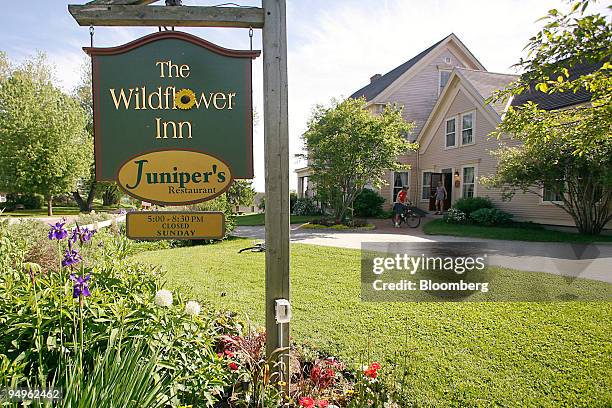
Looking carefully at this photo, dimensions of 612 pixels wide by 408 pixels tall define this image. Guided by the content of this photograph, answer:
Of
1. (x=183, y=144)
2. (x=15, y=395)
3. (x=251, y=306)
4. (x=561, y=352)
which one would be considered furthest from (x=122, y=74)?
(x=561, y=352)

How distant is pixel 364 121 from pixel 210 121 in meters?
12.4

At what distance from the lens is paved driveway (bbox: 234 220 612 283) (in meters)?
6.36

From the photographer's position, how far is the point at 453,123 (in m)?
16.9

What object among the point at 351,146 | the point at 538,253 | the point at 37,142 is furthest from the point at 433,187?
the point at 37,142

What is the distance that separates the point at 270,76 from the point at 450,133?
662 inches

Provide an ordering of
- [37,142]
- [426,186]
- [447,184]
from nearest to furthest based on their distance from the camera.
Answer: [447,184] < [426,186] < [37,142]

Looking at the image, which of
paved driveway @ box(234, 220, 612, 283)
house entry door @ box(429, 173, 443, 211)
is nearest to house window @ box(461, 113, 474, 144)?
house entry door @ box(429, 173, 443, 211)

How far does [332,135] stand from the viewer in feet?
47.9

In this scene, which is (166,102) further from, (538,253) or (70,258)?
(538,253)

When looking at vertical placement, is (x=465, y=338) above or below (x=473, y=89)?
below

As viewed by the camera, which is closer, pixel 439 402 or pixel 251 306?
pixel 439 402

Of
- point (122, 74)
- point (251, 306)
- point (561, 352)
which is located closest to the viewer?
point (122, 74)

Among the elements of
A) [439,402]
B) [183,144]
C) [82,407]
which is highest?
[183,144]

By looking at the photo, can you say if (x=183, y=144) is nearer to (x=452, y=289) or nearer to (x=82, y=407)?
(x=82, y=407)
